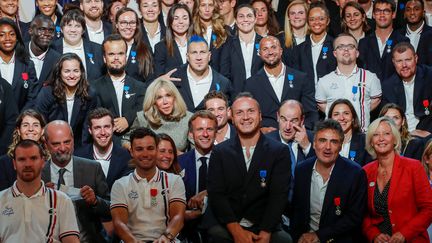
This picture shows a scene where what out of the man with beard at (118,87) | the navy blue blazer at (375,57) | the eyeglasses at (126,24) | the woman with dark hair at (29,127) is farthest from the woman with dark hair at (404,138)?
the woman with dark hair at (29,127)

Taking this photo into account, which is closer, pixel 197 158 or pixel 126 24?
pixel 197 158

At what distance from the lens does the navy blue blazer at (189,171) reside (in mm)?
6367

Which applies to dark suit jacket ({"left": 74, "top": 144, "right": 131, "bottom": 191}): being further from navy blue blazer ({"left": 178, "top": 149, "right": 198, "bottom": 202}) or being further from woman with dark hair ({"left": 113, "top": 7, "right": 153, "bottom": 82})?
woman with dark hair ({"left": 113, "top": 7, "right": 153, "bottom": 82})

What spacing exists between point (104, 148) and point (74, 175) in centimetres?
75

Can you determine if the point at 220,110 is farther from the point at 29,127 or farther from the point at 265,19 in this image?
the point at 265,19

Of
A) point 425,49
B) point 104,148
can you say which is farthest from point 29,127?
point 425,49

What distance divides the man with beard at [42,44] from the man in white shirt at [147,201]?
8.53 feet

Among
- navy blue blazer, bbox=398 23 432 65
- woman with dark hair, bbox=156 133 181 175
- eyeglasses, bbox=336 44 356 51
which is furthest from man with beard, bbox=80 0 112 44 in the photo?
navy blue blazer, bbox=398 23 432 65

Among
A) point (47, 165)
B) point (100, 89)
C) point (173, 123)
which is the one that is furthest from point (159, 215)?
point (100, 89)

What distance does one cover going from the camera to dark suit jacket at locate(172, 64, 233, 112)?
773 cm

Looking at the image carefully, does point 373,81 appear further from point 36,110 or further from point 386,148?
point 36,110

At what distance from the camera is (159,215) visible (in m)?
5.66

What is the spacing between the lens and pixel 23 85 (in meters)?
7.76

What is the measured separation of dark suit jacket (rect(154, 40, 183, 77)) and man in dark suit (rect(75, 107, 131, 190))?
63.0 inches
